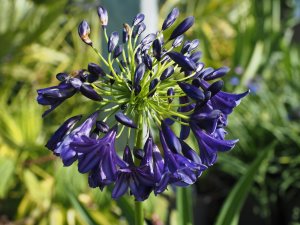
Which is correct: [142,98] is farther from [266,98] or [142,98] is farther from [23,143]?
[266,98]

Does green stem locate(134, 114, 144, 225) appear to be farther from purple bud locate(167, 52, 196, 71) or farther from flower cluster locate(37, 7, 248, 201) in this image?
purple bud locate(167, 52, 196, 71)

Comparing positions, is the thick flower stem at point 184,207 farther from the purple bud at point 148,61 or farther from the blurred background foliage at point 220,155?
the purple bud at point 148,61

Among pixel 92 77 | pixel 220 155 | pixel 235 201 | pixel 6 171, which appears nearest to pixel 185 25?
pixel 92 77

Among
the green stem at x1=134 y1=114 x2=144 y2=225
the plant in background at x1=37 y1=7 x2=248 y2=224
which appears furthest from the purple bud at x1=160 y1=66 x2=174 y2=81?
the green stem at x1=134 y1=114 x2=144 y2=225

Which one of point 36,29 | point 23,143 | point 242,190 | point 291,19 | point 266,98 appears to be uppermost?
point 291,19

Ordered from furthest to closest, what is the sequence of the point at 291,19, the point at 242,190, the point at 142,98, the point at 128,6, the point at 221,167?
the point at 291,19 → the point at 221,167 → the point at 128,6 → the point at 242,190 → the point at 142,98

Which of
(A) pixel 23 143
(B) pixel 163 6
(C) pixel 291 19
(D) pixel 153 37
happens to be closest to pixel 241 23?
(B) pixel 163 6
